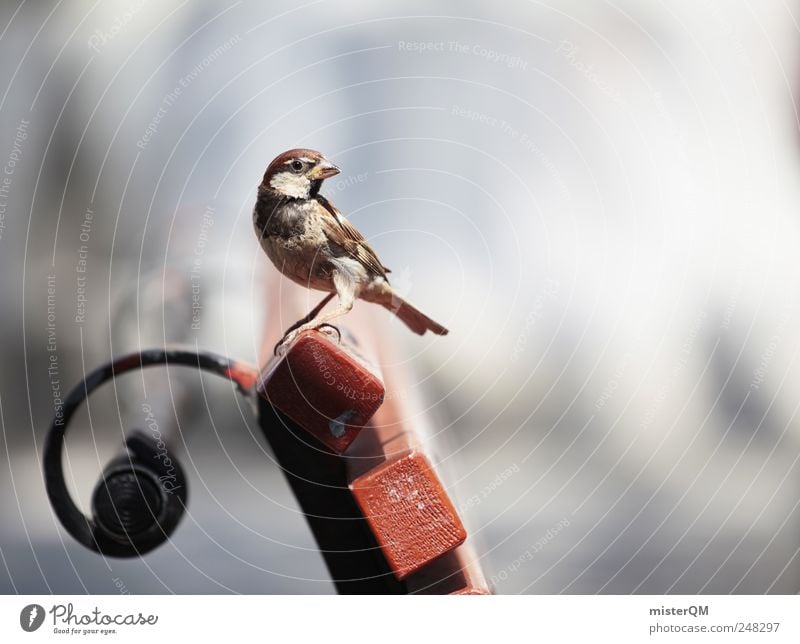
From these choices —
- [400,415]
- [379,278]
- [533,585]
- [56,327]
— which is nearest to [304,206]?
[379,278]

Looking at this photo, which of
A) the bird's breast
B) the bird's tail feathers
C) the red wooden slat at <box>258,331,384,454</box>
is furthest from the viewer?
the bird's tail feathers

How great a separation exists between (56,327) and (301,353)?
0.68 meters

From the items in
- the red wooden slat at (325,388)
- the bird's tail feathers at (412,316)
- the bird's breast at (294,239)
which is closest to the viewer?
the red wooden slat at (325,388)

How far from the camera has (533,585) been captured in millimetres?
1556

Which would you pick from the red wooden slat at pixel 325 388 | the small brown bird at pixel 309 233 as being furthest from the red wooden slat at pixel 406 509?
the small brown bird at pixel 309 233

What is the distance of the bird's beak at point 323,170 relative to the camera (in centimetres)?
86

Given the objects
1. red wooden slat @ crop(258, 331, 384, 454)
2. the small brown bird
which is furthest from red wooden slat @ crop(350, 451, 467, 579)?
the small brown bird

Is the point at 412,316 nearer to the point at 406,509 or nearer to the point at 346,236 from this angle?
the point at 346,236

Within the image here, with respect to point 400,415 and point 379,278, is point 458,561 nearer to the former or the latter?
point 400,415

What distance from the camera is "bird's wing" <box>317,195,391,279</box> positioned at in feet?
2.78

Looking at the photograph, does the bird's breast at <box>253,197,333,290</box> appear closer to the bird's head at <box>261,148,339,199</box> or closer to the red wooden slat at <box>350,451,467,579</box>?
the bird's head at <box>261,148,339,199</box>

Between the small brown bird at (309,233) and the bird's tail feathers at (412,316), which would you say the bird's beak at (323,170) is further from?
the bird's tail feathers at (412,316)

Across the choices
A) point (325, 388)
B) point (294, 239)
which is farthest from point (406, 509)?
point (294, 239)
